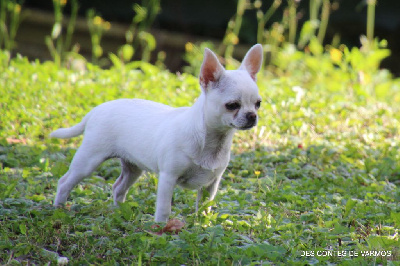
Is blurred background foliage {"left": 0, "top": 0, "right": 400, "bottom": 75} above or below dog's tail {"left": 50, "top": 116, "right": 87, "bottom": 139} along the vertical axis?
above

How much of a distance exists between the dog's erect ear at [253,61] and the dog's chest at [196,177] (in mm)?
644

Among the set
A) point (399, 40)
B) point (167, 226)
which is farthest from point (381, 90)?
point (167, 226)

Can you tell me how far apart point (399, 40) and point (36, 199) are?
7731mm

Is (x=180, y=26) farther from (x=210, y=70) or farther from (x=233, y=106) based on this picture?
(x=233, y=106)

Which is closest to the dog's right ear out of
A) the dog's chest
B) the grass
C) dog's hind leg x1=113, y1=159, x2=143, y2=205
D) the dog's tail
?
the dog's chest

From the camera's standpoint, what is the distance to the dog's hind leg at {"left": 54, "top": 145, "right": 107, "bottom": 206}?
3.82 metres

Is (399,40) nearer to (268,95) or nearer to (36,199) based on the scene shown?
(268,95)

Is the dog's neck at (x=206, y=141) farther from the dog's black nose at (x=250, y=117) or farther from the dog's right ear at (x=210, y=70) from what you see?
the dog's black nose at (x=250, y=117)

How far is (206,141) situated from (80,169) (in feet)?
3.00

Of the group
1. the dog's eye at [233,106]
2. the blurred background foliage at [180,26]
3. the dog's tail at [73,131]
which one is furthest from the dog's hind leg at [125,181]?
the blurred background foliage at [180,26]

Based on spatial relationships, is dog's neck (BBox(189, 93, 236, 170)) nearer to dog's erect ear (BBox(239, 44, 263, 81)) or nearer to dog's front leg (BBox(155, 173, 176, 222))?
dog's front leg (BBox(155, 173, 176, 222))

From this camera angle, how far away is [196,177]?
3502 mm

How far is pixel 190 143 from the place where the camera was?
3.44m

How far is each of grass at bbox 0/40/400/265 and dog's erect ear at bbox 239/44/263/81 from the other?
889mm
